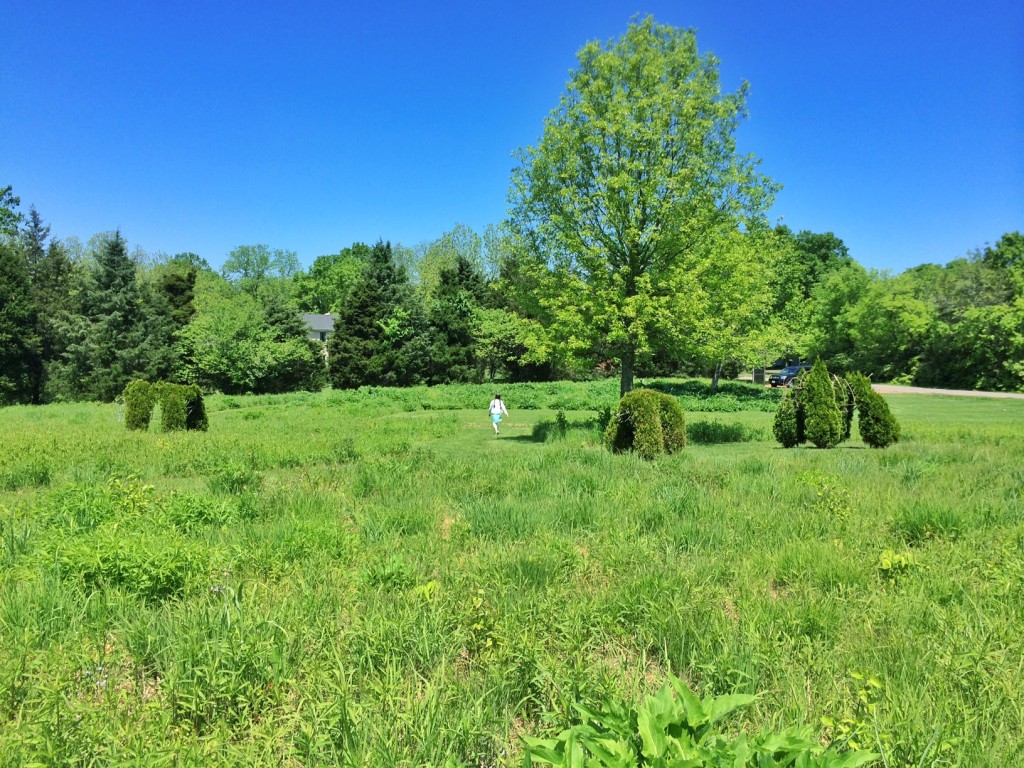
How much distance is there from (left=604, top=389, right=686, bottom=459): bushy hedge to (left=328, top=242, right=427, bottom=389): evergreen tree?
32.0 m

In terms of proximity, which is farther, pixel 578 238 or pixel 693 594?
pixel 578 238

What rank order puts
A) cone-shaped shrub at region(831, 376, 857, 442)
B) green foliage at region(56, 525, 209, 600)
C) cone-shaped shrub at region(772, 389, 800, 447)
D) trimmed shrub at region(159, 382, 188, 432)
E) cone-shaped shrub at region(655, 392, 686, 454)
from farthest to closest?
trimmed shrub at region(159, 382, 188, 432), cone-shaped shrub at region(772, 389, 800, 447), cone-shaped shrub at region(831, 376, 857, 442), cone-shaped shrub at region(655, 392, 686, 454), green foliage at region(56, 525, 209, 600)

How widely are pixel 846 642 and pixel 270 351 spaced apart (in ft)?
135

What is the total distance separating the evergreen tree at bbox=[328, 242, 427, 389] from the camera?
42.3m

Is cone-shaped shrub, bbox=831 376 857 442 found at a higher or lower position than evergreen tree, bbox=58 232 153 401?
lower

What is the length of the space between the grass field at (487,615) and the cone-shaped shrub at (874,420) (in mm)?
4638

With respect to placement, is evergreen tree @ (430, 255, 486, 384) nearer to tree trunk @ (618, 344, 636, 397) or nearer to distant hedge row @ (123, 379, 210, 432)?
distant hedge row @ (123, 379, 210, 432)

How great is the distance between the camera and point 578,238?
15.2 m

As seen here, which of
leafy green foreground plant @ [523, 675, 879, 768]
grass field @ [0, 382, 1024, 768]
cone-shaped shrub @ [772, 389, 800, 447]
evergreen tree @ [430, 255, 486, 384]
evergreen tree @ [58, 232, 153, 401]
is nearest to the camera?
leafy green foreground plant @ [523, 675, 879, 768]

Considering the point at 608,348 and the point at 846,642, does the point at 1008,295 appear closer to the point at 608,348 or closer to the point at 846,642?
Result: the point at 608,348

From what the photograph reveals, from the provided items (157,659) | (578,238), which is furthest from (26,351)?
(157,659)

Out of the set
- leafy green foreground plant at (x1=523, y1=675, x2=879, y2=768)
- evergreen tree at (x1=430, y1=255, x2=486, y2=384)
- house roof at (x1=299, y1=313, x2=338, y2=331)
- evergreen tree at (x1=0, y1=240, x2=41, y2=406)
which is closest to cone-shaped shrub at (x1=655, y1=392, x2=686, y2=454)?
leafy green foreground plant at (x1=523, y1=675, x2=879, y2=768)

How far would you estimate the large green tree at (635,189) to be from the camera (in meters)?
14.7

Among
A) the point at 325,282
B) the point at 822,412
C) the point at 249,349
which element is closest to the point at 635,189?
the point at 822,412
